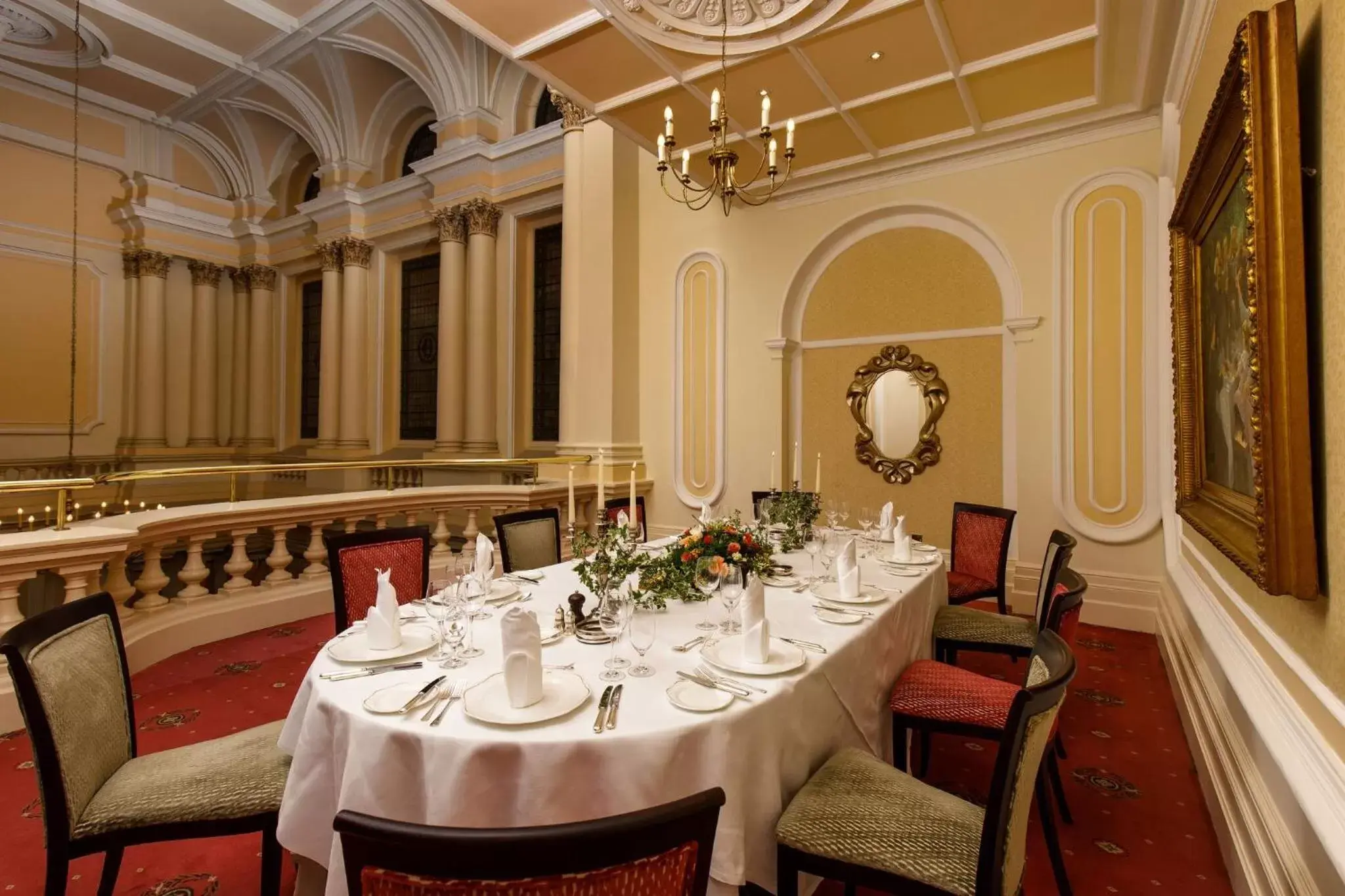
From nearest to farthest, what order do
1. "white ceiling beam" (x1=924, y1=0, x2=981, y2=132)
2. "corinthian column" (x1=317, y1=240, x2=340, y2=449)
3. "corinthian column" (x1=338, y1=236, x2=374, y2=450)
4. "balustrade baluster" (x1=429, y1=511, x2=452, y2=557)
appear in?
1. "white ceiling beam" (x1=924, y1=0, x2=981, y2=132)
2. "balustrade baluster" (x1=429, y1=511, x2=452, y2=557)
3. "corinthian column" (x1=338, y1=236, x2=374, y2=450)
4. "corinthian column" (x1=317, y1=240, x2=340, y2=449)

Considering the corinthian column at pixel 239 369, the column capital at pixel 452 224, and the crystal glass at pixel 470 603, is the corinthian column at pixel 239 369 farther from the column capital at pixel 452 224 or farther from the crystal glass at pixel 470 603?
the crystal glass at pixel 470 603

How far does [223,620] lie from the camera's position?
13.5ft

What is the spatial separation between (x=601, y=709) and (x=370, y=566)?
170cm

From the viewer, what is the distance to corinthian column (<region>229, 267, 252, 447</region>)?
1164cm

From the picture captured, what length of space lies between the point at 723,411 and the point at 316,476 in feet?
24.1

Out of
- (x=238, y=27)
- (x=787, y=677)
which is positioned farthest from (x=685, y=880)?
(x=238, y=27)

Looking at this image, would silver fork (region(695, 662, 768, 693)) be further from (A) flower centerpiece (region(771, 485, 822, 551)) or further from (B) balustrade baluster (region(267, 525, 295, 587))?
(B) balustrade baluster (region(267, 525, 295, 587))

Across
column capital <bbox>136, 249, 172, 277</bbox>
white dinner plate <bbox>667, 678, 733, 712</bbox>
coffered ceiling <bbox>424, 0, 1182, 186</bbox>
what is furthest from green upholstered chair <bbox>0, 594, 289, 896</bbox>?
column capital <bbox>136, 249, 172, 277</bbox>

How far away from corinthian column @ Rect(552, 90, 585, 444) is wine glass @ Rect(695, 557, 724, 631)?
4455mm

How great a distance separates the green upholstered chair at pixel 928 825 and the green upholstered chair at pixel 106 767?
1295mm

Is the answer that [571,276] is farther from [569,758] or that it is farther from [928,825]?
[928,825]

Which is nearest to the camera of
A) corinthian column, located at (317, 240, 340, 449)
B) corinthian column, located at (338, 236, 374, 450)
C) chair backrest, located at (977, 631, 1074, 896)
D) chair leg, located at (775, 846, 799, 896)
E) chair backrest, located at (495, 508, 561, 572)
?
chair backrest, located at (977, 631, 1074, 896)

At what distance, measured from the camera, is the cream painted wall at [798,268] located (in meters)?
4.80

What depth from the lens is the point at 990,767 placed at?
2684 millimetres
